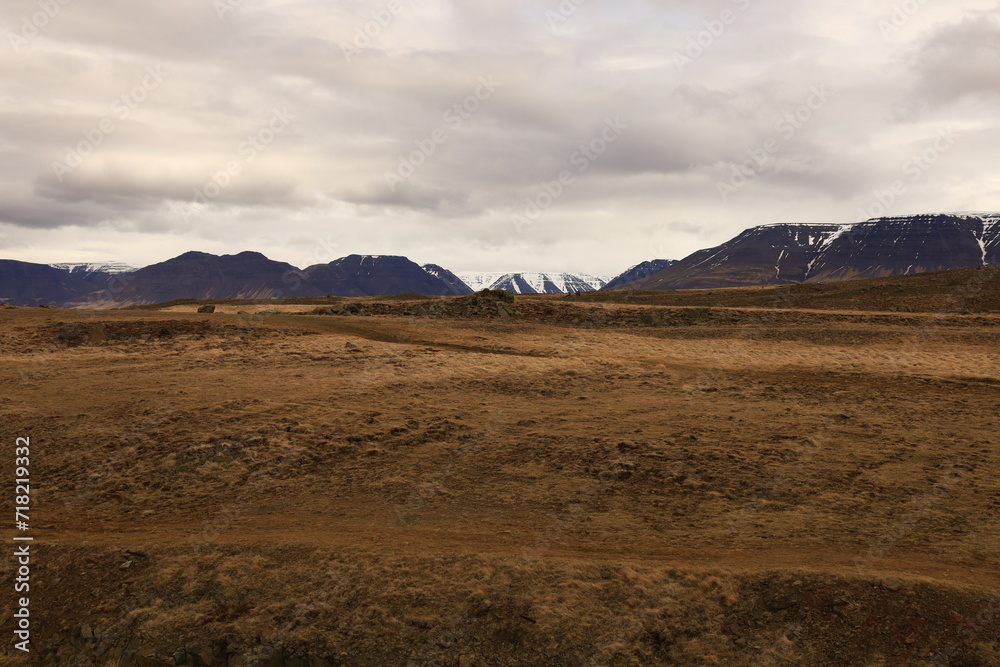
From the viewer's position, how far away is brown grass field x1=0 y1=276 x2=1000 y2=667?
408 inches

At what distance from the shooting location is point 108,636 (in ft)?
36.3

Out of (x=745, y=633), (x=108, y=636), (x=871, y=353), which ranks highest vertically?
(x=871, y=353)

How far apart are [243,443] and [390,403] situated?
5870mm

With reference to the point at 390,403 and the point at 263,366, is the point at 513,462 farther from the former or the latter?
the point at 263,366

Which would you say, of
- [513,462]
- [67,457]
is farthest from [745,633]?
[67,457]

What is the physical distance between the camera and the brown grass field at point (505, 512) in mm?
10367

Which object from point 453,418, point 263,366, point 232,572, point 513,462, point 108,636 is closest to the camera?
point 108,636

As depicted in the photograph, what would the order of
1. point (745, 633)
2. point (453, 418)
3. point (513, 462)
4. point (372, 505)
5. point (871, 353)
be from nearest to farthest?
point (745, 633)
point (372, 505)
point (513, 462)
point (453, 418)
point (871, 353)

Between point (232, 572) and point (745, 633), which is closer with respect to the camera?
point (745, 633)

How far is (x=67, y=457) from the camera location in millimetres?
17672

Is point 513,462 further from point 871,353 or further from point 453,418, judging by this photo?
point 871,353

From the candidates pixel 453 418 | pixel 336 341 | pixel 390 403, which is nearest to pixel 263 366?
pixel 336 341

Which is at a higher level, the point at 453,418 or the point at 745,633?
the point at 453,418

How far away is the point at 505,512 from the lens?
47.5 feet
